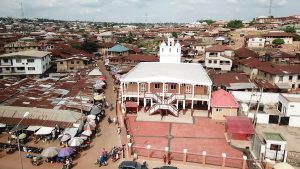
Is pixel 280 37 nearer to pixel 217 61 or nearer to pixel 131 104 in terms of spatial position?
pixel 217 61

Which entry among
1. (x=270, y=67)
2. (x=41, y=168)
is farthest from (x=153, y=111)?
(x=270, y=67)

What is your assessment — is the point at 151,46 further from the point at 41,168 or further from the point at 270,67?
the point at 41,168

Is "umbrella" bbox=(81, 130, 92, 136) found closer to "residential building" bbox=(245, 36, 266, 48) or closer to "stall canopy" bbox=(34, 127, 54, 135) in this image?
"stall canopy" bbox=(34, 127, 54, 135)

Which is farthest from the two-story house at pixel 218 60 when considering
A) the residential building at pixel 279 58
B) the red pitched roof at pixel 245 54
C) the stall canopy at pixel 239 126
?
the stall canopy at pixel 239 126

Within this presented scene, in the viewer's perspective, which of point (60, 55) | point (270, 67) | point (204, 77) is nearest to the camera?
point (204, 77)

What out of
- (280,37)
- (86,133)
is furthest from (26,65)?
(280,37)
